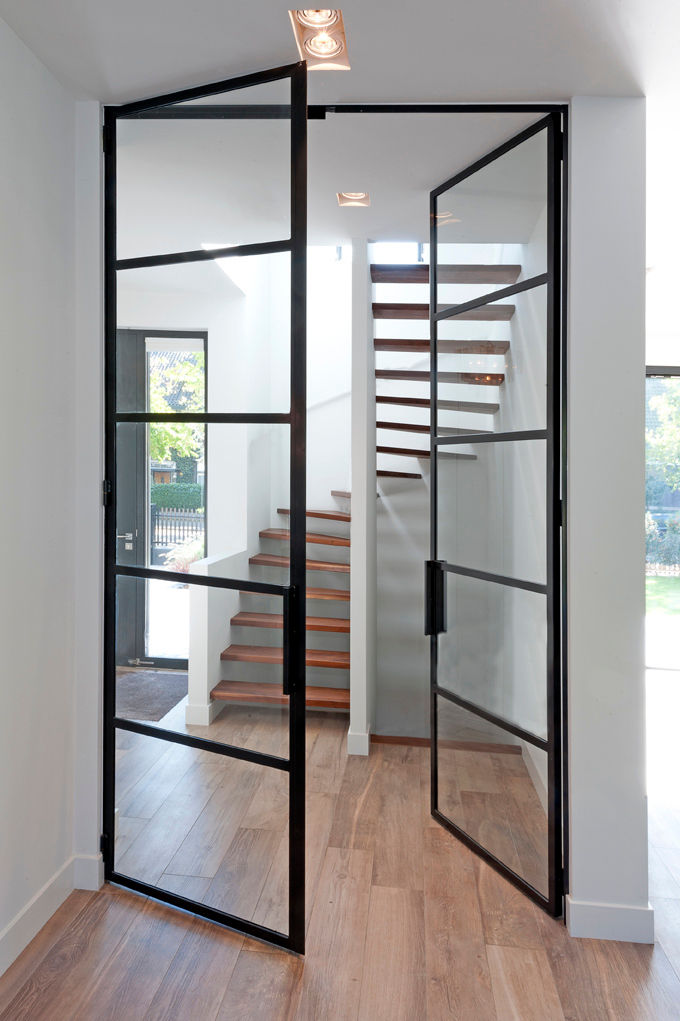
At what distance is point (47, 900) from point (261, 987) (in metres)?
0.75

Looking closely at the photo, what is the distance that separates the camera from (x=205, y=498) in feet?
7.25

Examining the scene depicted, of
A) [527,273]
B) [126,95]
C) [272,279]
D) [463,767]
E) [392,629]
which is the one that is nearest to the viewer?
[272,279]

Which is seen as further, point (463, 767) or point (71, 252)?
point (463, 767)

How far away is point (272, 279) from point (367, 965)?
6.57 ft

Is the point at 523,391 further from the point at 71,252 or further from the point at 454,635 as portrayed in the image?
the point at 71,252

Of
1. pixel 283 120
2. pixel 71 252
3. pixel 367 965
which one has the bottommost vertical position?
pixel 367 965

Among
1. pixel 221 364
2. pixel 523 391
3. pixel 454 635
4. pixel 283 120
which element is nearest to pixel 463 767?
pixel 454 635

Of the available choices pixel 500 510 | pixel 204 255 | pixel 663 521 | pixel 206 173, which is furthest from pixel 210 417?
pixel 663 521

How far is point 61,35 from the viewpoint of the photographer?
1878mm

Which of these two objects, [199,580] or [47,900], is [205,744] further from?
[47,900]

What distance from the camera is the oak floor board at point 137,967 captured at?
178cm

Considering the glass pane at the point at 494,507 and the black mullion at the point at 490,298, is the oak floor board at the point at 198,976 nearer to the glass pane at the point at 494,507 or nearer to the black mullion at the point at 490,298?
the glass pane at the point at 494,507

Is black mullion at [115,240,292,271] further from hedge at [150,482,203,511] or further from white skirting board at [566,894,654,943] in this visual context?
white skirting board at [566,894,654,943]

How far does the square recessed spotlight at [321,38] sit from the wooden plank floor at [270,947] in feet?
6.18
